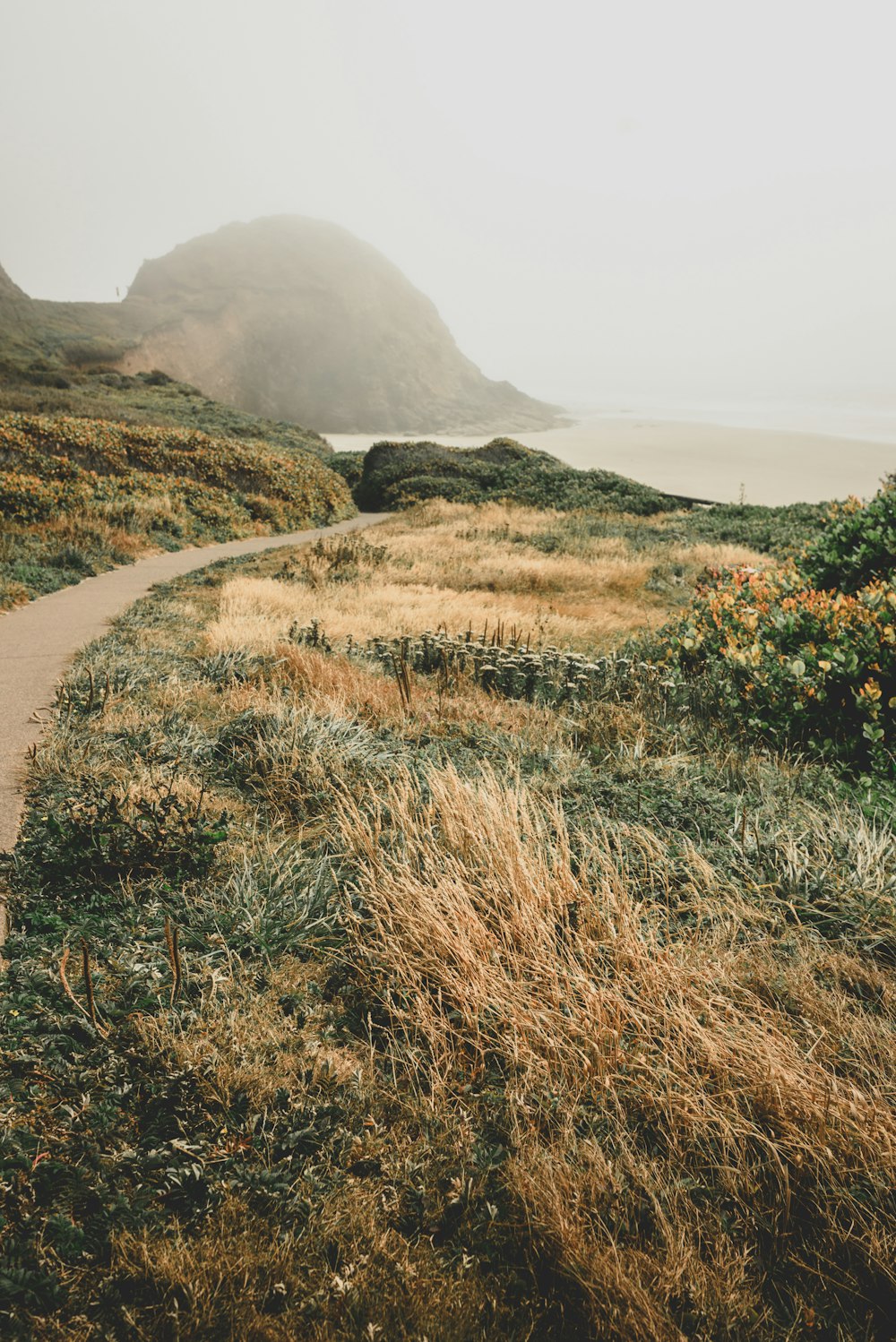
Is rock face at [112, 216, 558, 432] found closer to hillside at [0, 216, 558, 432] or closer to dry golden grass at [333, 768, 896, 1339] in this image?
hillside at [0, 216, 558, 432]

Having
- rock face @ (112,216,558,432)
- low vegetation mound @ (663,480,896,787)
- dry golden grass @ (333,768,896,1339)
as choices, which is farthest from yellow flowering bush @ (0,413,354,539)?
rock face @ (112,216,558,432)

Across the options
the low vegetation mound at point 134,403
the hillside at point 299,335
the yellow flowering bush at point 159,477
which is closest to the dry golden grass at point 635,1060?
the yellow flowering bush at point 159,477

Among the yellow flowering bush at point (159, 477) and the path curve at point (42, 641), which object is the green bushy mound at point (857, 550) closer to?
the path curve at point (42, 641)

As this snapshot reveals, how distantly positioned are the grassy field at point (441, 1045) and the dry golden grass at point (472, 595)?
3898mm

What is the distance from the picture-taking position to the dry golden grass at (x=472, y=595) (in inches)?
363

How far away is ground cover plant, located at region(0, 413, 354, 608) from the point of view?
38.9ft

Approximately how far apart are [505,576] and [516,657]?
7.57 metres

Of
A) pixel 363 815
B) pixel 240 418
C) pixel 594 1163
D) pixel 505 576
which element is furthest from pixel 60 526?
pixel 240 418

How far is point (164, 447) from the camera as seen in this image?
21031 millimetres

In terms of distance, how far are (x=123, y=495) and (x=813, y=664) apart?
16.3m

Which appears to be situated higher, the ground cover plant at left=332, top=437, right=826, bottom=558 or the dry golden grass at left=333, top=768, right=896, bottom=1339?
the ground cover plant at left=332, top=437, right=826, bottom=558

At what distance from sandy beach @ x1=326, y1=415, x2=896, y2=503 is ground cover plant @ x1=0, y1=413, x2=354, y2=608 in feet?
54.5

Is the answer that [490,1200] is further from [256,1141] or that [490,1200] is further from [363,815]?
[363,815]

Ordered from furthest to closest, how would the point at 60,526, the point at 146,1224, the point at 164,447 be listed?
the point at 164,447, the point at 60,526, the point at 146,1224
